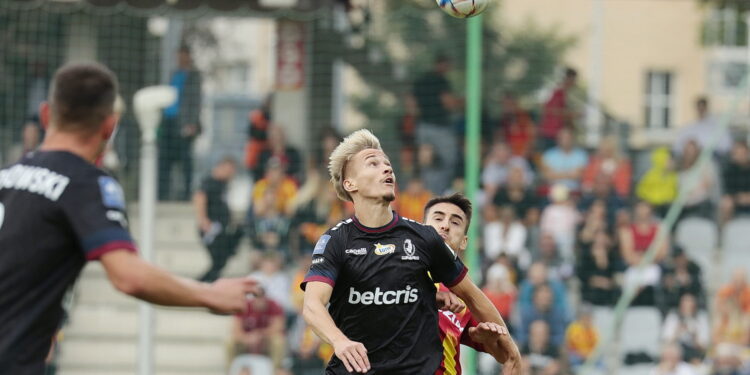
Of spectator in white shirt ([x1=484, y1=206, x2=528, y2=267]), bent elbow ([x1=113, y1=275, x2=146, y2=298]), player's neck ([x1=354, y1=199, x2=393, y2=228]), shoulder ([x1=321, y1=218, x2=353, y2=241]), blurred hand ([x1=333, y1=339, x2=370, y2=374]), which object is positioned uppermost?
player's neck ([x1=354, y1=199, x2=393, y2=228])

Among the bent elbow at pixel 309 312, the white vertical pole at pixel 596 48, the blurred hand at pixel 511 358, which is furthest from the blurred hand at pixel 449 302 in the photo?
the white vertical pole at pixel 596 48

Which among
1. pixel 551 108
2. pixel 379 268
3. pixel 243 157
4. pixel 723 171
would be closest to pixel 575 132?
pixel 551 108

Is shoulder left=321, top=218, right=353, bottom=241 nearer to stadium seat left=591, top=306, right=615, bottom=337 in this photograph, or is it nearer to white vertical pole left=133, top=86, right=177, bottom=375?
white vertical pole left=133, top=86, right=177, bottom=375

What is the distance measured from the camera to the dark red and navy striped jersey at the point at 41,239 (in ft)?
14.8

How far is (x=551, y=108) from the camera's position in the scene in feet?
46.2

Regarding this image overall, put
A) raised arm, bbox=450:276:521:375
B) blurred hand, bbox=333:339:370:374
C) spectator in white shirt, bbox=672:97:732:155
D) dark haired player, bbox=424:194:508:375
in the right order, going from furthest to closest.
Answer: spectator in white shirt, bbox=672:97:732:155
dark haired player, bbox=424:194:508:375
raised arm, bbox=450:276:521:375
blurred hand, bbox=333:339:370:374

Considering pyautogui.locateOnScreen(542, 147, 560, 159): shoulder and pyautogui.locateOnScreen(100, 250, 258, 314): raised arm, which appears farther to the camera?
pyautogui.locateOnScreen(542, 147, 560, 159): shoulder

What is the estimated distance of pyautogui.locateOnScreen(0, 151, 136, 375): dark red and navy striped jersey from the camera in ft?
14.8

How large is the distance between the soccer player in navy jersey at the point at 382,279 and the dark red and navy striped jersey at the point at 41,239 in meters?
1.65

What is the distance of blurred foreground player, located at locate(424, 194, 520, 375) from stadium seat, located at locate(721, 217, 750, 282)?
756cm

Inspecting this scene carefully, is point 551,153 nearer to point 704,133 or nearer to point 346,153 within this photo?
point 704,133

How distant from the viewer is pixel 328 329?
19.0ft

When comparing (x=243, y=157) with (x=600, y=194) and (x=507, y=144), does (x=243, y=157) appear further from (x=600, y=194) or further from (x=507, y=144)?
(x=600, y=194)

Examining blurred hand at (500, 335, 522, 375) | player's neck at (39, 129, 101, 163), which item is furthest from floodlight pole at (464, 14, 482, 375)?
player's neck at (39, 129, 101, 163)
